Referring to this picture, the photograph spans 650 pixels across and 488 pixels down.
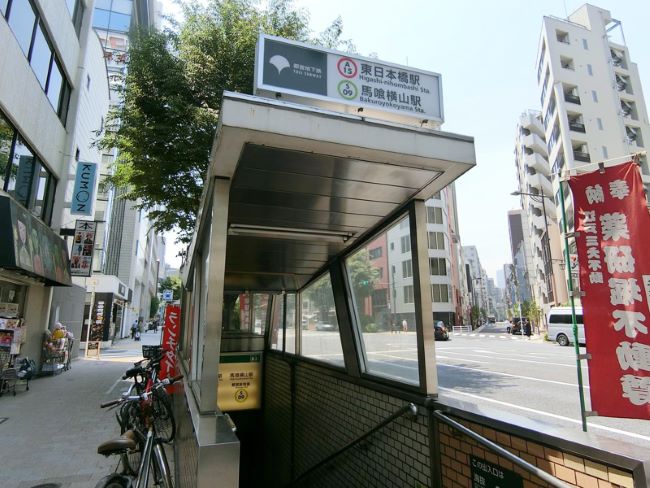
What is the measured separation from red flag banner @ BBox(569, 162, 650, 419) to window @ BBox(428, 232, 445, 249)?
1675 inches

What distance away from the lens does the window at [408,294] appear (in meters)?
3.57

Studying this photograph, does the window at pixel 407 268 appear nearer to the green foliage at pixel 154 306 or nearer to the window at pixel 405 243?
the window at pixel 405 243

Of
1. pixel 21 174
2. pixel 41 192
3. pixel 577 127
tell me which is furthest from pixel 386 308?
pixel 577 127

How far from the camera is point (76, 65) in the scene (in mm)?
14211

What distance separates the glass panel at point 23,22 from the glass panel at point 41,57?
14.7 inches

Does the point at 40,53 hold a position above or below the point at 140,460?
above

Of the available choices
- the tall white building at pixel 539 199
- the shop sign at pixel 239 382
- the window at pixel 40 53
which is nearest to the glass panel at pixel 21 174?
the window at pixel 40 53

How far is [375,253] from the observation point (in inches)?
177

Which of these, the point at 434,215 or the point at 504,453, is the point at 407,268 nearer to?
the point at 504,453

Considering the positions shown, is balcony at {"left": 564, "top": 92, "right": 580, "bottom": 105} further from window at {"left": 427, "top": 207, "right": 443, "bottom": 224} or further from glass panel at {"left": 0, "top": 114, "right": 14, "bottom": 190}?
glass panel at {"left": 0, "top": 114, "right": 14, "bottom": 190}

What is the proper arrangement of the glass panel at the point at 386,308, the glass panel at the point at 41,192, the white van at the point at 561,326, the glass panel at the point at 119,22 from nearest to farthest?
1. the glass panel at the point at 386,308
2. the glass panel at the point at 41,192
3. the white van at the point at 561,326
4. the glass panel at the point at 119,22

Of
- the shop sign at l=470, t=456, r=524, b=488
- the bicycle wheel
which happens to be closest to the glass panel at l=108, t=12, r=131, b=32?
the bicycle wheel

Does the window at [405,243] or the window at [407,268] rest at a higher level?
the window at [405,243]

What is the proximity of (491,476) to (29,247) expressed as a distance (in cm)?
1087
